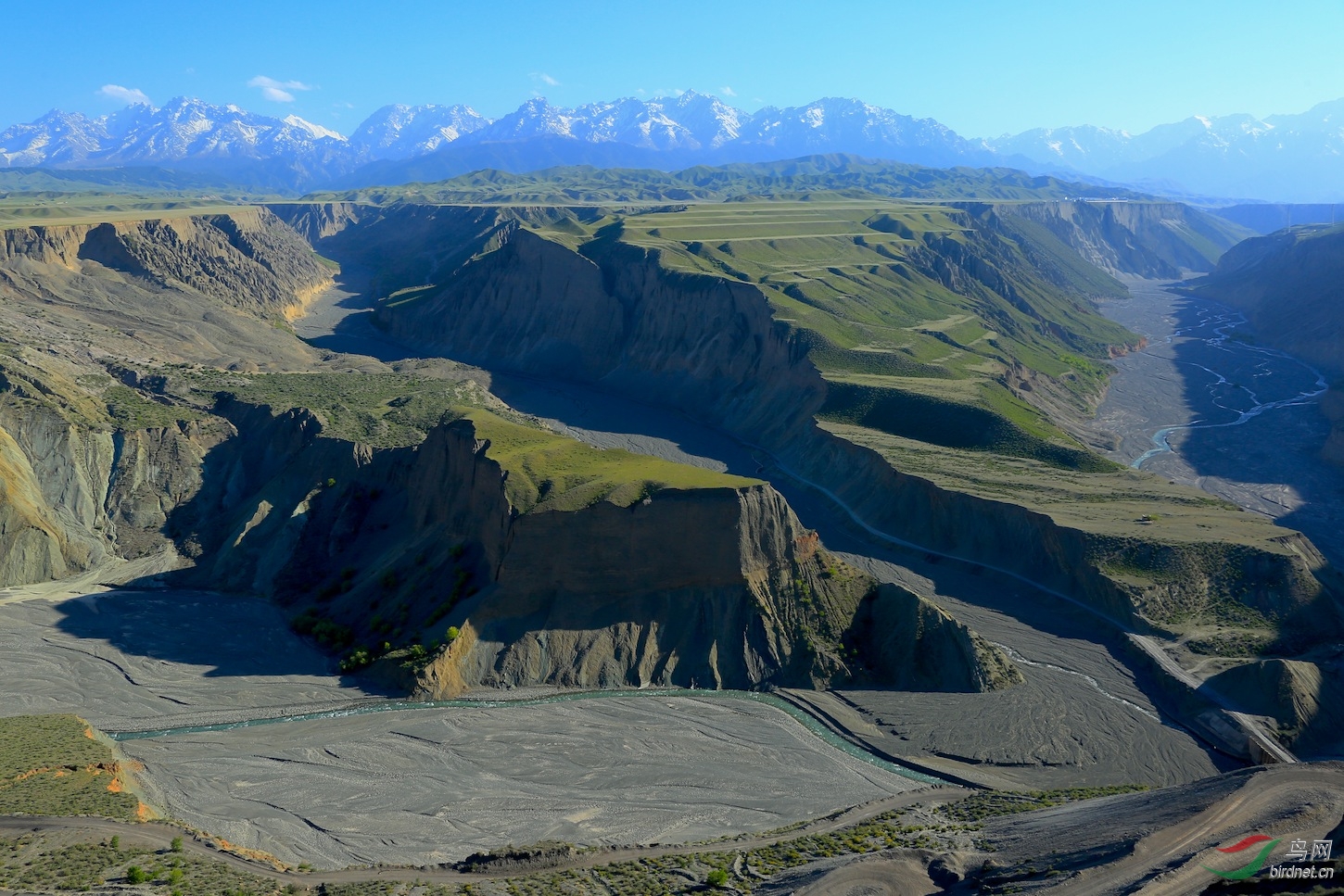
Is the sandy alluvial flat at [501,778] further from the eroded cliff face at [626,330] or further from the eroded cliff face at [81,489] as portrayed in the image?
the eroded cliff face at [626,330]

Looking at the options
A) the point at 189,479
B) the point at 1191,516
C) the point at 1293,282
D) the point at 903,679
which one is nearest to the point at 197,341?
the point at 189,479

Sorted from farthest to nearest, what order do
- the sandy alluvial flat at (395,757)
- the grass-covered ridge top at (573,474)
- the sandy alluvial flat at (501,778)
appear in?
the grass-covered ridge top at (573,474) < the sandy alluvial flat at (395,757) < the sandy alluvial flat at (501,778)

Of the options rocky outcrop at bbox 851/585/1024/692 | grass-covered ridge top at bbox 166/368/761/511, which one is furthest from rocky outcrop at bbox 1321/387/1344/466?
grass-covered ridge top at bbox 166/368/761/511

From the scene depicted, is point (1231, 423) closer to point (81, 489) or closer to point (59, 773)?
point (81, 489)

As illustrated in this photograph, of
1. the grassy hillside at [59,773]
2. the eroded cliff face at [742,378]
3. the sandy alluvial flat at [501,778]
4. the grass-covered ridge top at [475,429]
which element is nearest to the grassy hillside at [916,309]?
the eroded cliff face at [742,378]

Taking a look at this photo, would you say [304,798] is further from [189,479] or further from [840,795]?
[189,479]
